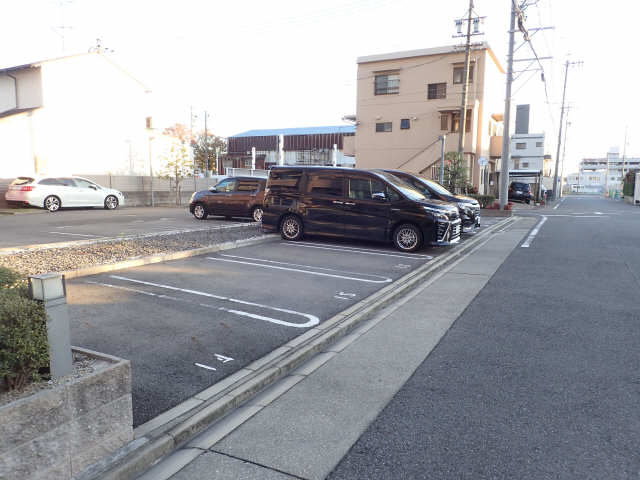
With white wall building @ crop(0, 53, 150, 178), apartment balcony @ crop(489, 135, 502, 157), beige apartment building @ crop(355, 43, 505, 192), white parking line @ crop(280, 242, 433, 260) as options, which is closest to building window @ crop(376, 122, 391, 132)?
beige apartment building @ crop(355, 43, 505, 192)

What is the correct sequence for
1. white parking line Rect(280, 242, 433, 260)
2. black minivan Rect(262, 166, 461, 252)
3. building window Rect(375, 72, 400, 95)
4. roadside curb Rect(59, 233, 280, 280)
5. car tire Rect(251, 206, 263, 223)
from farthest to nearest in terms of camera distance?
building window Rect(375, 72, 400, 95) < car tire Rect(251, 206, 263, 223) < black minivan Rect(262, 166, 461, 252) < white parking line Rect(280, 242, 433, 260) < roadside curb Rect(59, 233, 280, 280)

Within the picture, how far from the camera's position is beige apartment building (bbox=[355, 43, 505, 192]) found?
3005cm

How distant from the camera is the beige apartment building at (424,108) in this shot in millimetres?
30047

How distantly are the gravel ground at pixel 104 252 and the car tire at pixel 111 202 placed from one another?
13151 millimetres

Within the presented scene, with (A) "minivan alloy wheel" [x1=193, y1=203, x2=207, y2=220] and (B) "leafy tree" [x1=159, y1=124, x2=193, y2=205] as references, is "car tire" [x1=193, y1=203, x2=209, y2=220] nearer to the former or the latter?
(A) "minivan alloy wheel" [x1=193, y1=203, x2=207, y2=220]

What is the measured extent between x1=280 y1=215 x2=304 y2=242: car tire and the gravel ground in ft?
2.69

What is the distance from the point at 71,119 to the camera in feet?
80.8

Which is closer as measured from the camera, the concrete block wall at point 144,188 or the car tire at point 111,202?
the car tire at point 111,202

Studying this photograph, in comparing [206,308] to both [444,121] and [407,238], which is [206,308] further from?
[444,121]

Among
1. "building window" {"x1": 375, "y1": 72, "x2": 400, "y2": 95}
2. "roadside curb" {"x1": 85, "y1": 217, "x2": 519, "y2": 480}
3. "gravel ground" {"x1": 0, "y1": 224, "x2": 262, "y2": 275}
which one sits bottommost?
"roadside curb" {"x1": 85, "y1": 217, "x2": 519, "y2": 480}

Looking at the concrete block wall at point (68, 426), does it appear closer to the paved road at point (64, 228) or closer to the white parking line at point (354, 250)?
the white parking line at point (354, 250)

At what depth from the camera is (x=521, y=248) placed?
11789 millimetres

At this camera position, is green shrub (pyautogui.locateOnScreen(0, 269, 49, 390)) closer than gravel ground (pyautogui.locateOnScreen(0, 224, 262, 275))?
Yes

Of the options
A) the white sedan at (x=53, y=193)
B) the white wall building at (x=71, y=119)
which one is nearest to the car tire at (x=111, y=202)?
the white sedan at (x=53, y=193)
